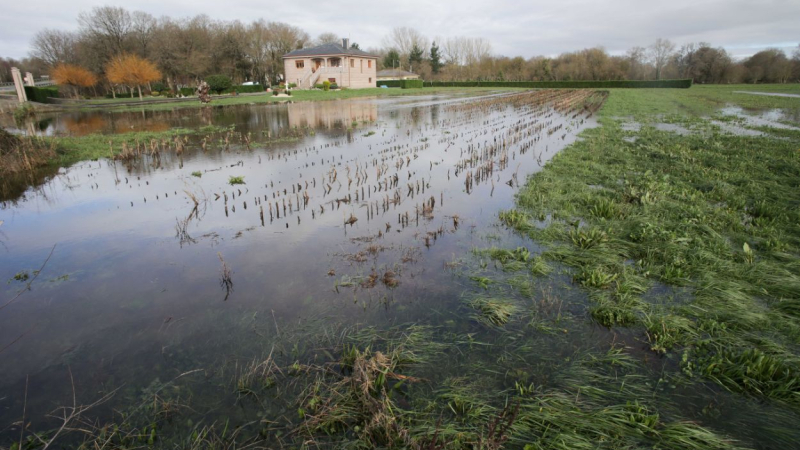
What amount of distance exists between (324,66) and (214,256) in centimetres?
6454

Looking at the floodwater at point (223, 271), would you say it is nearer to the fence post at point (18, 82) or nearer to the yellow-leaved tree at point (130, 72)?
the fence post at point (18, 82)

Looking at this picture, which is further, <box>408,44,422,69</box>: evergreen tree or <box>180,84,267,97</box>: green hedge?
<box>408,44,422,69</box>: evergreen tree

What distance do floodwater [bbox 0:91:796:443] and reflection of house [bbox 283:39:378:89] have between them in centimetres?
5623

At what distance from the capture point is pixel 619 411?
3355mm

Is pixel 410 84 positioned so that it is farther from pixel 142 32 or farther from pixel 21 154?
pixel 21 154

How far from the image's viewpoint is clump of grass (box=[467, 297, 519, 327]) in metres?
4.77

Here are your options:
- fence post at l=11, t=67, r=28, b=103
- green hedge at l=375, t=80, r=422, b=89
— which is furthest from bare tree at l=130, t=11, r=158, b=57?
green hedge at l=375, t=80, r=422, b=89

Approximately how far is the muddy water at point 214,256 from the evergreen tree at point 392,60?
9798cm

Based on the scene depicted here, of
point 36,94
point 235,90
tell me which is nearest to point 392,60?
point 235,90

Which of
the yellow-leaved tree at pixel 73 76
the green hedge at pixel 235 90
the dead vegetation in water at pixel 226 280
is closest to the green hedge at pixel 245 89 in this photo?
the green hedge at pixel 235 90

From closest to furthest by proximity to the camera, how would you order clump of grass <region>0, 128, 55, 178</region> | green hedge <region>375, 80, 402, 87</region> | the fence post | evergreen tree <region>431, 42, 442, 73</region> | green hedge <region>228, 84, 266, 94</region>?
clump of grass <region>0, 128, 55, 178</region> < the fence post < green hedge <region>228, 84, 266, 94</region> < green hedge <region>375, 80, 402, 87</region> < evergreen tree <region>431, 42, 442, 73</region>

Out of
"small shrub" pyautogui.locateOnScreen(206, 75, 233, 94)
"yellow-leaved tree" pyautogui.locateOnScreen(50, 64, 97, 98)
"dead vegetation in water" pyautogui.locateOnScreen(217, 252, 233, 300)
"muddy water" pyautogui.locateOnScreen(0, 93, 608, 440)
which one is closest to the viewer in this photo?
"muddy water" pyautogui.locateOnScreen(0, 93, 608, 440)

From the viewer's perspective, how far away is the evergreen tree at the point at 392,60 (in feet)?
338

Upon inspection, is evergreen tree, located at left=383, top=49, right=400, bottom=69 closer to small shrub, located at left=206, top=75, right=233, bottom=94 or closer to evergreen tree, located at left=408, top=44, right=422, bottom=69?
evergreen tree, located at left=408, top=44, right=422, bottom=69
